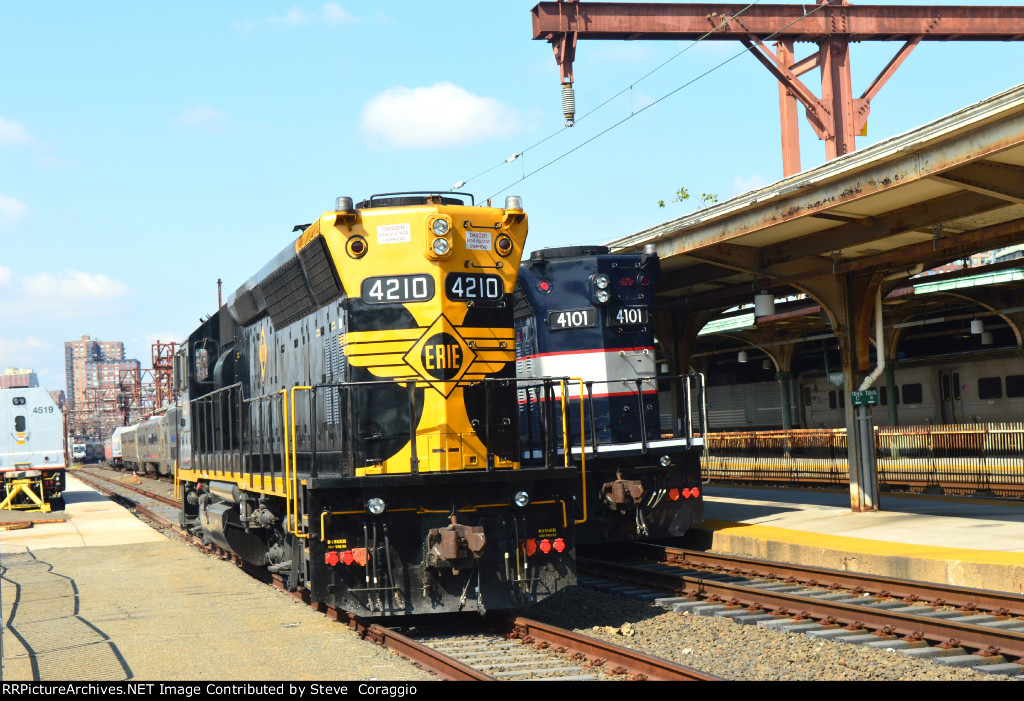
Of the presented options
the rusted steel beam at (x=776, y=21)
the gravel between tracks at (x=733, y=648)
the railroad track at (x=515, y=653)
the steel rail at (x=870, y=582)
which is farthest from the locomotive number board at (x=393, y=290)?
the rusted steel beam at (x=776, y=21)

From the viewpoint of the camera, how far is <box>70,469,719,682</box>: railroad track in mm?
6969

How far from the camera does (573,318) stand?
1371 centimetres

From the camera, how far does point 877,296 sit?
52.2 feet

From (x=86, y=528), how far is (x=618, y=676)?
56.2 feet

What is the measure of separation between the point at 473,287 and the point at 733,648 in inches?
158

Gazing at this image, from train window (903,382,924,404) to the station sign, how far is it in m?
18.5

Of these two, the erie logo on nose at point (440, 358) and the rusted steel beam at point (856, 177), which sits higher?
the rusted steel beam at point (856, 177)

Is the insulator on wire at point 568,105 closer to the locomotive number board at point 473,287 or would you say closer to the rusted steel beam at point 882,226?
the rusted steel beam at point 882,226

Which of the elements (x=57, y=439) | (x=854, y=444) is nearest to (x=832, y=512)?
(x=854, y=444)

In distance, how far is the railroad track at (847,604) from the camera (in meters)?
7.77

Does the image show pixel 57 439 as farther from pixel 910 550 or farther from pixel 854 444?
pixel 910 550

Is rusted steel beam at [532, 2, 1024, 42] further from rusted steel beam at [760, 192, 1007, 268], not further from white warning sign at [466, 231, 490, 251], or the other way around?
white warning sign at [466, 231, 490, 251]

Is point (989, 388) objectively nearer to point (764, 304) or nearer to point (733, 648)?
point (764, 304)

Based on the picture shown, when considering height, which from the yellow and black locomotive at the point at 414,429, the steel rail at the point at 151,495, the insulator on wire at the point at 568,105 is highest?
the insulator on wire at the point at 568,105
